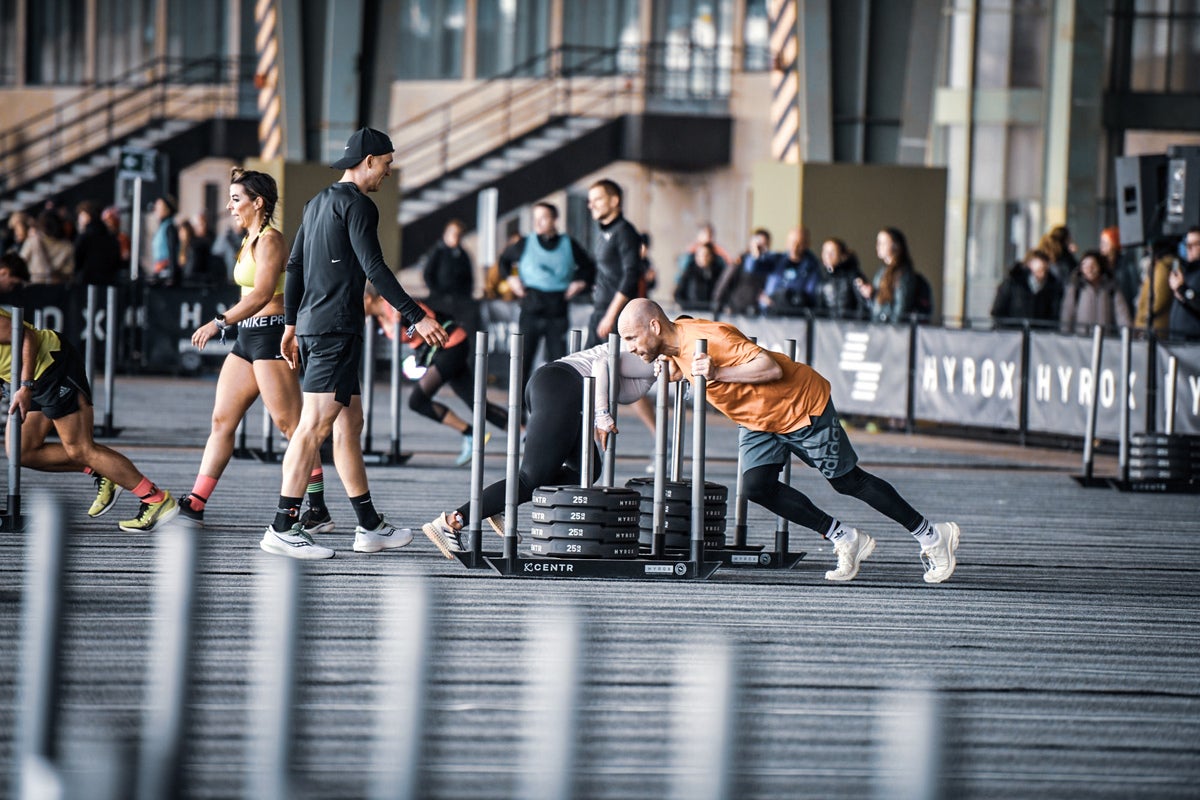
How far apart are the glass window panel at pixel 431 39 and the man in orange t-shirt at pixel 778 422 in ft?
106

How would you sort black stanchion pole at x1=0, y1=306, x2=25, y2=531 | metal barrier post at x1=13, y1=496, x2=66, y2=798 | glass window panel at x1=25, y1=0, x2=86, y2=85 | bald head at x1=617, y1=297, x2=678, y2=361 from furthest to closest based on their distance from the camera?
glass window panel at x1=25, y1=0, x2=86, y2=85
black stanchion pole at x1=0, y1=306, x2=25, y2=531
bald head at x1=617, y1=297, x2=678, y2=361
metal barrier post at x1=13, y1=496, x2=66, y2=798

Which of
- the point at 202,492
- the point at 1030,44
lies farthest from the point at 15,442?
the point at 1030,44

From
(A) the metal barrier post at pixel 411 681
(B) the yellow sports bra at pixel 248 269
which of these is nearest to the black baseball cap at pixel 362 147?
(B) the yellow sports bra at pixel 248 269

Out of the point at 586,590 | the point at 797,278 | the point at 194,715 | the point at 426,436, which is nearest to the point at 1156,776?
the point at 194,715

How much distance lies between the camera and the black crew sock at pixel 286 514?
9.20 m

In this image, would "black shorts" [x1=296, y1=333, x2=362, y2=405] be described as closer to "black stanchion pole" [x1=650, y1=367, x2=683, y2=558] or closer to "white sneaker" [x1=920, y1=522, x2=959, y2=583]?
"black stanchion pole" [x1=650, y1=367, x2=683, y2=558]

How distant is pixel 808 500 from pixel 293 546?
7.71 ft

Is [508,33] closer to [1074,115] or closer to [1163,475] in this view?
[1074,115]

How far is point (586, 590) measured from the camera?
8641 millimetres

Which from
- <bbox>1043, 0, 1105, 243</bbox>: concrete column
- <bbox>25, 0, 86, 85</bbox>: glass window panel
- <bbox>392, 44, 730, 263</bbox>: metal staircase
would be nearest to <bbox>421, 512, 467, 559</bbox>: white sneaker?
<bbox>1043, 0, 1105, 243</bbox>: concrete column

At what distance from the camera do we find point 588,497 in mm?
8719

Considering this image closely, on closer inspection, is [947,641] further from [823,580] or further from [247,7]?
[247,7]

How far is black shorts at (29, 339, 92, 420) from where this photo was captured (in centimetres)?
992

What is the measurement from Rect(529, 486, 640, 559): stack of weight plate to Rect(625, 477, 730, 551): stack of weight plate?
233mm
